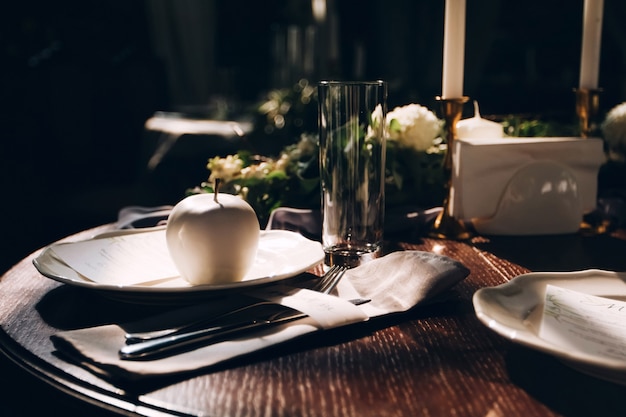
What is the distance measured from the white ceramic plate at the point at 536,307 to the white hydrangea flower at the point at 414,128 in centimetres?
49

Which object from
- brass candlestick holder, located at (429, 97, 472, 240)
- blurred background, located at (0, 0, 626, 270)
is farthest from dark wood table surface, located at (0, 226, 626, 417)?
blurred background, located at (0, 0, 626, 270)

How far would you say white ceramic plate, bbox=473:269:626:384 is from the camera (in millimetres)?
489

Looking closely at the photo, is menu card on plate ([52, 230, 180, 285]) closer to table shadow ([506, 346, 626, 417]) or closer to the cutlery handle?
the cutlery handle

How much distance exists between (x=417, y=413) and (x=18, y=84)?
7.87 ft

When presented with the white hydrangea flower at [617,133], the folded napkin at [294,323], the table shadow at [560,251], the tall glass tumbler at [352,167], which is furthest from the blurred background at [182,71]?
the folded napkin at [294,323]

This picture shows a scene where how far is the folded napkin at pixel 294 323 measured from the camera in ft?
1.72

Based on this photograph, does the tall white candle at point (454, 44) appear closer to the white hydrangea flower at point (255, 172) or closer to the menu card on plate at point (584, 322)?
the white hydrangea flower at point (255, 172)

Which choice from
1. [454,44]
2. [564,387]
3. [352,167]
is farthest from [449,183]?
[564,387]

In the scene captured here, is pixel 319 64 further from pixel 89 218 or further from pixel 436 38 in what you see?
pixel 436 38

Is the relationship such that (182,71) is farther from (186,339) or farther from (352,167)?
(186,339)

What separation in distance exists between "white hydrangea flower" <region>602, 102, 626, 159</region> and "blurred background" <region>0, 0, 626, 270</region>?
113 millimetres

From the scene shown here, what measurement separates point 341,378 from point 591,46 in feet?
2.74

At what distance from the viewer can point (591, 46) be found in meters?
1.11

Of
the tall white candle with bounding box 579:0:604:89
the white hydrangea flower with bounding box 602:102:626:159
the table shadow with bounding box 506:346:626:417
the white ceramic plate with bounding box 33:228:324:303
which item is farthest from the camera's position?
the white hydrangea flower with bounding box 602:102:626:159
